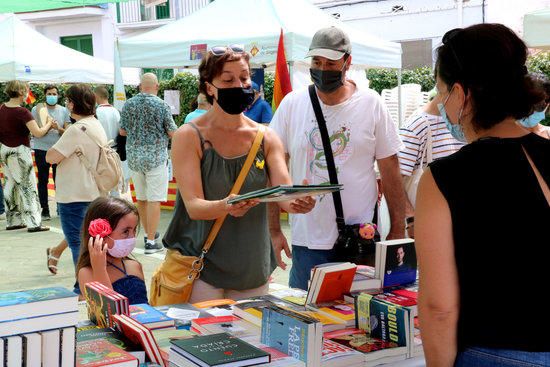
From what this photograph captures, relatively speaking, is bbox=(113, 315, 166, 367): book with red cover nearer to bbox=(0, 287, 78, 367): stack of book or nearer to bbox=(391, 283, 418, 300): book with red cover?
bbox=(0, 287, 78, 367): stack of book

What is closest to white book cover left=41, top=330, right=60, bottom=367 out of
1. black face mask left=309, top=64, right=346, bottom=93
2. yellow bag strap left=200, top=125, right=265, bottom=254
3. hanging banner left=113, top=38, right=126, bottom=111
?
yellow bag strap left=200, top=125, right=265, bottom=254

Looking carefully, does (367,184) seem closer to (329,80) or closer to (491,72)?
(329,80)

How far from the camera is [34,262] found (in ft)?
24.9

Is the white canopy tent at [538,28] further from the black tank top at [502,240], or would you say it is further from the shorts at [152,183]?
the black tank top at [502,240]

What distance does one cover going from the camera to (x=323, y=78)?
3.54m

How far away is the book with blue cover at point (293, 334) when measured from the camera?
6.91ft

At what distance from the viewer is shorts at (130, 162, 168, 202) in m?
7.84

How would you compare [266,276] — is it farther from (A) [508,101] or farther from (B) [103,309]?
(A) [508,101]

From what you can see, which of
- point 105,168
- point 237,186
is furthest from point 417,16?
point 237,186

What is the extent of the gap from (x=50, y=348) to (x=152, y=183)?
6235mm

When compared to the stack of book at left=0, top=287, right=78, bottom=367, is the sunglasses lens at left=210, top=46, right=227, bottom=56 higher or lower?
higher

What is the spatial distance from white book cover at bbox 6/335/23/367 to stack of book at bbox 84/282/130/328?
692mm

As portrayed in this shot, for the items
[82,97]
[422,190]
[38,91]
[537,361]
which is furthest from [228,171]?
[38,91]

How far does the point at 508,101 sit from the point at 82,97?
4933mm
